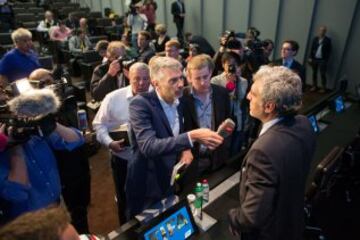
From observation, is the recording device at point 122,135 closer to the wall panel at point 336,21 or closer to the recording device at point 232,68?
the recording device at point 232,68

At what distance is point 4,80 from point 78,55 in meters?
3.53

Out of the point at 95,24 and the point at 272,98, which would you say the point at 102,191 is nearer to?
the point at 272,98

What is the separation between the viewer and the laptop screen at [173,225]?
1.47 meters

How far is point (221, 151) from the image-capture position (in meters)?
2.47

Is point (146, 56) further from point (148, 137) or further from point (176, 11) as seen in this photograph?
point (176, 11)

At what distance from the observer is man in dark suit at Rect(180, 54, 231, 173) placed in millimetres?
2301

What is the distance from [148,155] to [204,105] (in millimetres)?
874

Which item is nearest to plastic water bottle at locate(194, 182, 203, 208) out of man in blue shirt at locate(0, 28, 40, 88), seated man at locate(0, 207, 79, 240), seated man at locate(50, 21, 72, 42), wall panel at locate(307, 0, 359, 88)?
seated man at locate(0, 207, 79, 240)

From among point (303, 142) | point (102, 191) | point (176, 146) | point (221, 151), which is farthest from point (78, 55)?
point (303, 142)

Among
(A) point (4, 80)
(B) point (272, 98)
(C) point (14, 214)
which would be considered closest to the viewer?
(B) point (272, 98)

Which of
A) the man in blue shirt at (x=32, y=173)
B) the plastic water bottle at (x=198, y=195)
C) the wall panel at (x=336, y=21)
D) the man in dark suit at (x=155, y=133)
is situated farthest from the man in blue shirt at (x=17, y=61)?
the wall panel at (x=336, y=21)

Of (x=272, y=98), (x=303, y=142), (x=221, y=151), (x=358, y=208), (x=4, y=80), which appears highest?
(x=272, y=98)

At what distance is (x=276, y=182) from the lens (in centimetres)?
130

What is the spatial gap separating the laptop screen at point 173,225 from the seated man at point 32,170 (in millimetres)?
694
